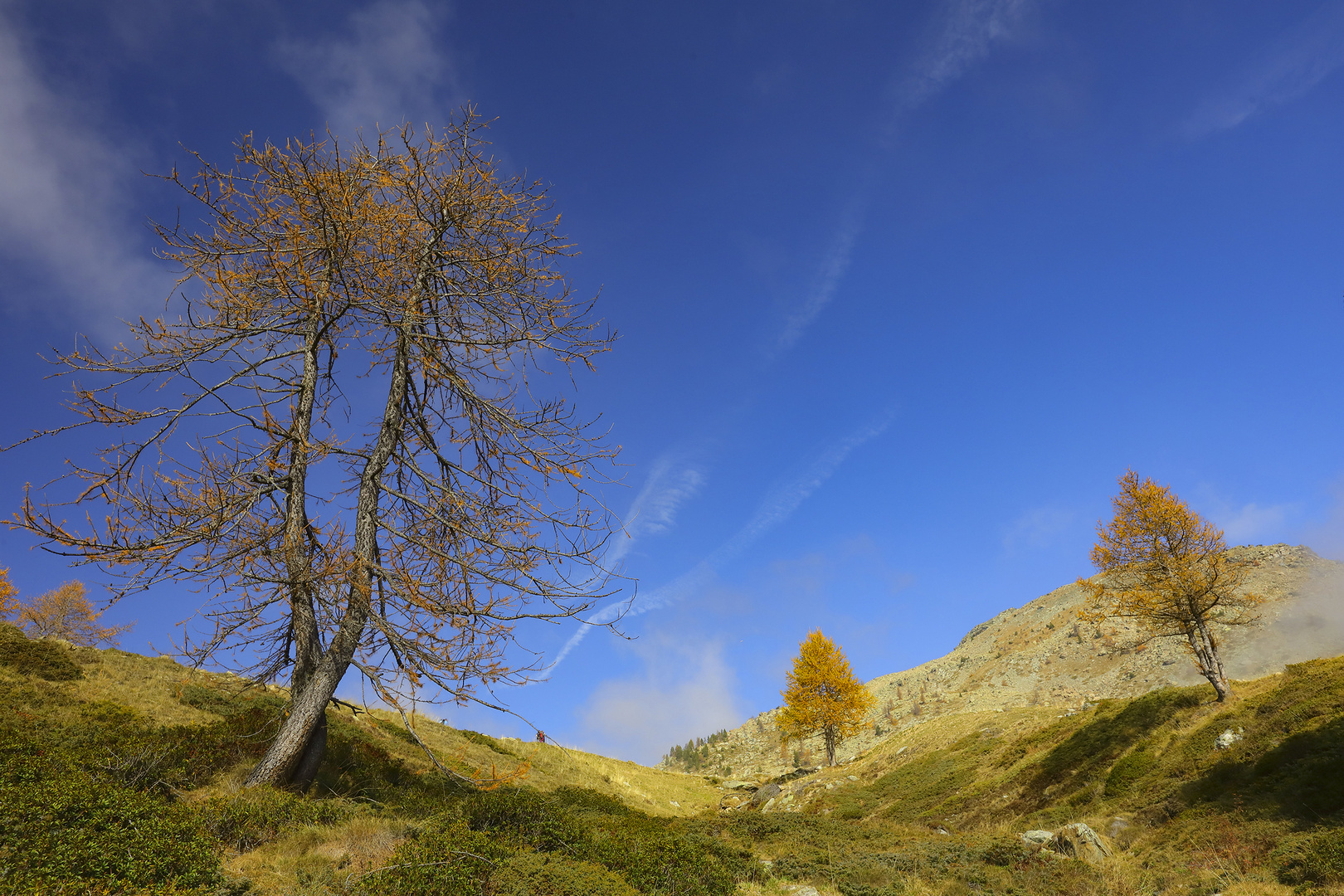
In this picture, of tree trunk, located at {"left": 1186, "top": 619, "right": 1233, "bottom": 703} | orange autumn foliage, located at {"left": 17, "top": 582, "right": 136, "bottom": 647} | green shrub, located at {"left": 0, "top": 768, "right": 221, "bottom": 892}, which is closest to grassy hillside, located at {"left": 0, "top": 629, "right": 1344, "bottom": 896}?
green shrub, located at {"left": 0, "top": 768, "right": 221, "bottom": 892}

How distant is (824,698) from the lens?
124 ft

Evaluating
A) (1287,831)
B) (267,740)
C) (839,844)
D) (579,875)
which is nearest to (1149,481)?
(1287,831)

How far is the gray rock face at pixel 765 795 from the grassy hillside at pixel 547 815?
1068cm

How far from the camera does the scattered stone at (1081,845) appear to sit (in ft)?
36.0

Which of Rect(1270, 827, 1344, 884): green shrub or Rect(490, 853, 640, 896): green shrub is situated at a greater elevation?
Rect(1270, 827, 1344, 884): green shrub

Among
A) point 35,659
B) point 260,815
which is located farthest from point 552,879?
point 35,659

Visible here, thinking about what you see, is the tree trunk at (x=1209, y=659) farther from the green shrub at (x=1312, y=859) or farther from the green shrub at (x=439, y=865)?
the green shrub at (x=439, y=865)

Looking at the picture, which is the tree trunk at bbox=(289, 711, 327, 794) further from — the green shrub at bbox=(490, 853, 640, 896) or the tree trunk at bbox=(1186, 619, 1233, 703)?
the tree trunk at bbox=(1186, 619, 1233, 703)

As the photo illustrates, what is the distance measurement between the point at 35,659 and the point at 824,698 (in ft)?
121

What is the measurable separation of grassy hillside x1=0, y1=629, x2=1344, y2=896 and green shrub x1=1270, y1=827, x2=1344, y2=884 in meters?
0.04

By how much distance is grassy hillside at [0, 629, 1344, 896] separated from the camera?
5.20m

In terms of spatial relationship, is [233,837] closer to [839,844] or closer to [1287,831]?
[839,844]

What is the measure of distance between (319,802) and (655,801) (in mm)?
19401

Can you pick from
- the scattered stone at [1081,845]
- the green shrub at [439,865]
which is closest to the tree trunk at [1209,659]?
the scattered stone at [1081,845]
